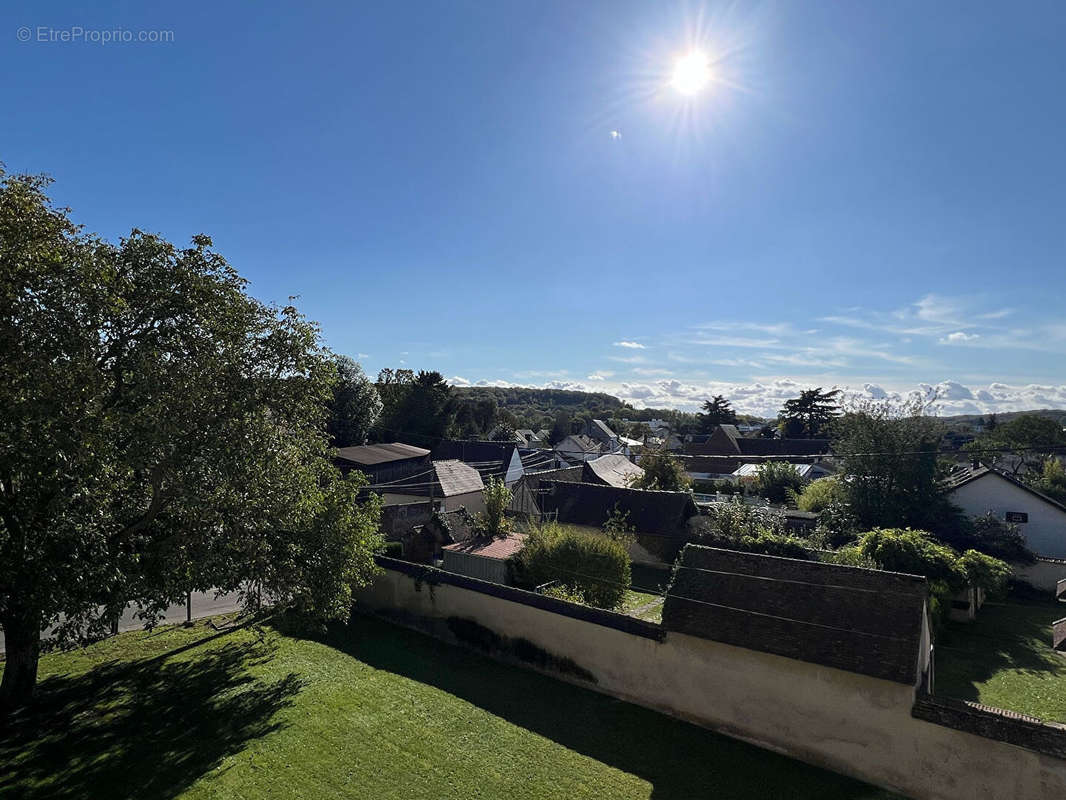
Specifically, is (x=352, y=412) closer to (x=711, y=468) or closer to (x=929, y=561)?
(x=711, y=468)

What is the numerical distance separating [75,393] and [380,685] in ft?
29.5

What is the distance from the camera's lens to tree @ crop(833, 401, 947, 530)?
1069 inches

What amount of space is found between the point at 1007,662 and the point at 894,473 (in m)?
12.7

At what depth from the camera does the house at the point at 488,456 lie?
45500 mm

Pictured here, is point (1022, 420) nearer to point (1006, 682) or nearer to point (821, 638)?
point (1006, 682)

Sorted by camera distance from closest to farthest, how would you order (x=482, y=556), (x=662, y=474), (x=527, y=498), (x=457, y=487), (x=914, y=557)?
(x=914, y=557) → (x=482, y=556) → (x=527, y=498) → (x=457, y=487) → (x=662, y=474)

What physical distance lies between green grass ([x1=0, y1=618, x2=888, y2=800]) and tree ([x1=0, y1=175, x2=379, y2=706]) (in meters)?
1.92

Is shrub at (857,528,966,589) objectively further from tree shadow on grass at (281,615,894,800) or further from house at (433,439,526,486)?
house at (433,439,526,486)

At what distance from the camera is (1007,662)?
16.3 m

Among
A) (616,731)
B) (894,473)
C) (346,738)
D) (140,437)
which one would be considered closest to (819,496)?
(894,473)

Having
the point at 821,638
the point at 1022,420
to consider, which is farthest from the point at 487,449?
the point at 1022,420

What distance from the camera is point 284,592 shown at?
12.2 meters

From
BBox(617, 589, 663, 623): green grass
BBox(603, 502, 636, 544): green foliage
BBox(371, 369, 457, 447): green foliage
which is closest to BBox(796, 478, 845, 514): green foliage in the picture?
BBox(603, 502, 636, 544): green foliage

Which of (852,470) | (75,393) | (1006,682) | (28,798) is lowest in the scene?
(1006,682)
